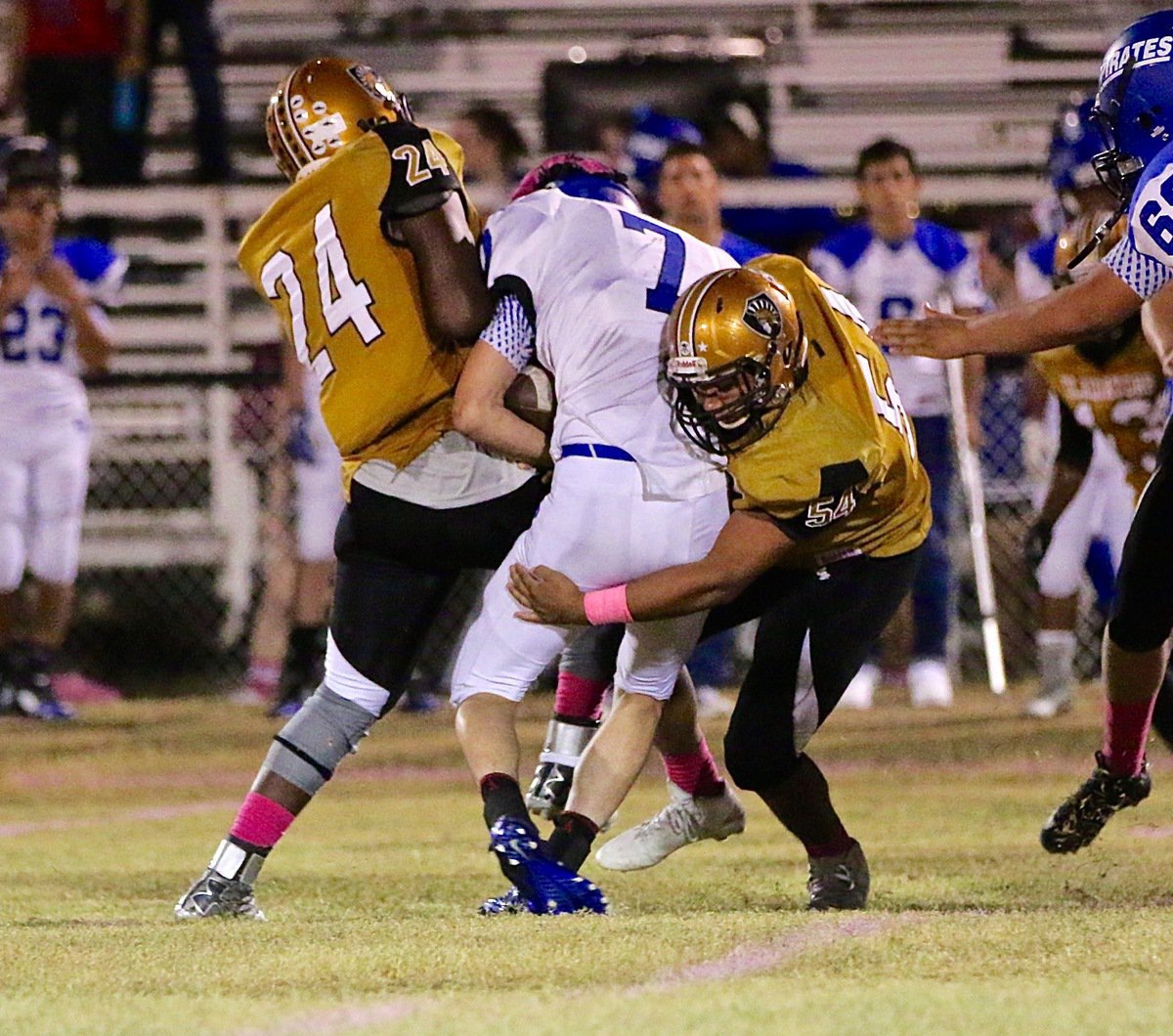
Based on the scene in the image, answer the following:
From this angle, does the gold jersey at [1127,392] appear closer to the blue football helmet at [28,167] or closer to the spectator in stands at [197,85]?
the blue football helmet at [28,167]

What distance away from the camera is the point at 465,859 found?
19.1 feet

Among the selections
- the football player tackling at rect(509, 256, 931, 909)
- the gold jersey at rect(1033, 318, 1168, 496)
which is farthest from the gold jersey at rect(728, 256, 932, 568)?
the gold jersey at rect(1033, 318, 1168, 496)

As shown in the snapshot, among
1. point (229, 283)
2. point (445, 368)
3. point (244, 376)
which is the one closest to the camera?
point (445, 368)

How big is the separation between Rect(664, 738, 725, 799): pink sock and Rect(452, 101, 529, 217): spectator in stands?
616 centimetres

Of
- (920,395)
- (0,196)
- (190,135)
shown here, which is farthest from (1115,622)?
(190,135)

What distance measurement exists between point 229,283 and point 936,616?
5803 millimetres

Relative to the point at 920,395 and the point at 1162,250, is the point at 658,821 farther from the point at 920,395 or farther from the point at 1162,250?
the point at 920,395

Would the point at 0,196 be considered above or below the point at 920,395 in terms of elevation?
above

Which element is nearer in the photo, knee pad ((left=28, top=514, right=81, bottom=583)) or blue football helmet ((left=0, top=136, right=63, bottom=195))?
blue football helmet ((left=0, top=136, right=63, bottom=195))

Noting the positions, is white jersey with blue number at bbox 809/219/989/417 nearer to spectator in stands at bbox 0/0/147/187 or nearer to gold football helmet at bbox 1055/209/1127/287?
gold football helmet at bbox 1055/209/1127/287

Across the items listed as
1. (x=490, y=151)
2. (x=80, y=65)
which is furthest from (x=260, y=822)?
(x=80, y=65)

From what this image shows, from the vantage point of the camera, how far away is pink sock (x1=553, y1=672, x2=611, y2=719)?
207 inches

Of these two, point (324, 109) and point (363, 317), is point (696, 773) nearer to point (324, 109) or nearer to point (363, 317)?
point (363, 317)

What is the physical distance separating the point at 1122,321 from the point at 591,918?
5.70 feet
